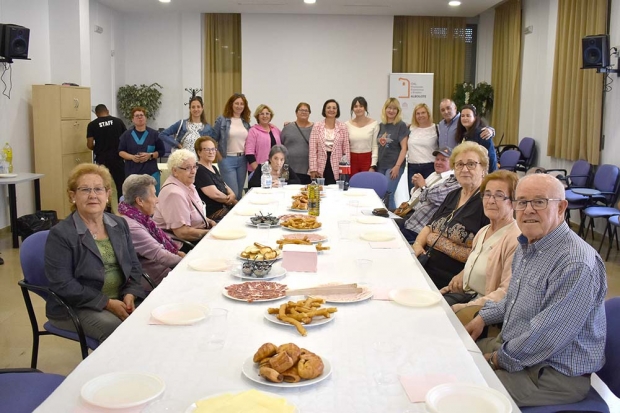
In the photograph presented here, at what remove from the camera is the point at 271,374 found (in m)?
1.58

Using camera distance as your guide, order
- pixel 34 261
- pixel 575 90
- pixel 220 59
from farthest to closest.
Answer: pixel 220 59 < pixel 575 90 < pixel 34 261

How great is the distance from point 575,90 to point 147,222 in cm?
640

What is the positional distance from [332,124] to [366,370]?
5.57 metres

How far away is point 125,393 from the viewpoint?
5.03ft

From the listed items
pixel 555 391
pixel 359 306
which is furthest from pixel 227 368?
pixel 555 391

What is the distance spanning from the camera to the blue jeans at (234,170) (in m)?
7.38

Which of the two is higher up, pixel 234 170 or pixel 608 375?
pixel 234 170

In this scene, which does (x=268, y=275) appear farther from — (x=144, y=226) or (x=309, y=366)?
(x=144, y=226)

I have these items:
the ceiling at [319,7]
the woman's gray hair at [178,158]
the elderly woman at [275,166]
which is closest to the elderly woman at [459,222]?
the woman's gray hair at [178,158]

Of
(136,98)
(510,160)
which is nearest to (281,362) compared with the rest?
(510,160)

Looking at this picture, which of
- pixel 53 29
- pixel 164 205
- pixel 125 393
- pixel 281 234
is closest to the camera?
pixel 125 393

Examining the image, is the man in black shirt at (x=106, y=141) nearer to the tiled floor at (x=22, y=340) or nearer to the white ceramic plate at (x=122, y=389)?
the tiled floor at (x=22, y=340)

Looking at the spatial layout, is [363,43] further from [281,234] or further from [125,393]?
[125,393]

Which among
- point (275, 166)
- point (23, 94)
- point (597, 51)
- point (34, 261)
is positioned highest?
point (597, 51)
